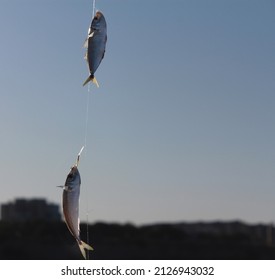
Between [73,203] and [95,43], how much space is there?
0.84 meters

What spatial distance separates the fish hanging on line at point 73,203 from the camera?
10.5ft

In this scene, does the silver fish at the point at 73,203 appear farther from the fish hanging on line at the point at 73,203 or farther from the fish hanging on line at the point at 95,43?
the fish hanging on line at the point at 95,43

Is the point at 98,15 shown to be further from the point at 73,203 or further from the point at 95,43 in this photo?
the point at 73,203

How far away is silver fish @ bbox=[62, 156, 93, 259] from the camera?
321 centimetres

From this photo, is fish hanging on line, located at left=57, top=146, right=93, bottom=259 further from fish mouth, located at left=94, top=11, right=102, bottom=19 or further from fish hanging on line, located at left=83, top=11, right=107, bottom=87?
fish mouth, located at left=94, top=11, right=102, bottom=19

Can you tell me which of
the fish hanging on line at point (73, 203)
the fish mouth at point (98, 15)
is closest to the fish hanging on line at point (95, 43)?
the fish mouth at point (98, 15)

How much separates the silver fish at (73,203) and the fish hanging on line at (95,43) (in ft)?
1.72

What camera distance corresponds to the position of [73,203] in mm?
3264

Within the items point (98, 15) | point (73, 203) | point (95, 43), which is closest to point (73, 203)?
point (73, 203)
